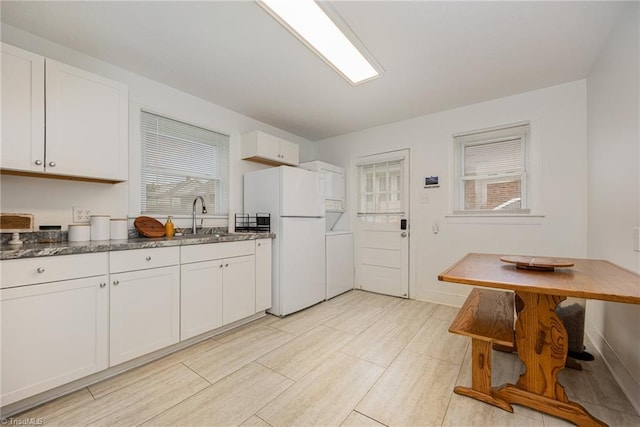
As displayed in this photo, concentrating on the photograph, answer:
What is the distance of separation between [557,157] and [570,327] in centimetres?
168

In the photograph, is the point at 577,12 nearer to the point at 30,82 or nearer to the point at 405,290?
the point at 405,290

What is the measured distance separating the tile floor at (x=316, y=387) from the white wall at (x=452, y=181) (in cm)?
112

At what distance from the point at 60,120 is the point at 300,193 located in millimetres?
2133

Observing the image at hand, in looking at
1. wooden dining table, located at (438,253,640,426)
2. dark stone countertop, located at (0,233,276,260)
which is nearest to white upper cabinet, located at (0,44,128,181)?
dark stone countertop, located at (0,233,276,260)

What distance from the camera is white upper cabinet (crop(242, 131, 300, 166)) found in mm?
3309

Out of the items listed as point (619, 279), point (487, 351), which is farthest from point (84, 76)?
point (619, 279)

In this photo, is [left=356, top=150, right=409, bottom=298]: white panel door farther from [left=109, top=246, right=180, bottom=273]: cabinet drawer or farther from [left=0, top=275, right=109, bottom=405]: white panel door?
[left=0, top=275, right=109, bottom=405]: white panel door

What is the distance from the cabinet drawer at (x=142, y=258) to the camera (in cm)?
185

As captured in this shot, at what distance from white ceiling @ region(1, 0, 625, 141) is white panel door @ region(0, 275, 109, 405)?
5.83 feet

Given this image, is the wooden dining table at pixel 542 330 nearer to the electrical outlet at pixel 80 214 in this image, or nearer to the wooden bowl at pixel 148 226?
the wooden bowl at pixel 148 226

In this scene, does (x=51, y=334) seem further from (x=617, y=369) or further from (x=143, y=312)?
(x=617, y=369)

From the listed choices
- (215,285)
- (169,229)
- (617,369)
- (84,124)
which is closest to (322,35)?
(84,124)

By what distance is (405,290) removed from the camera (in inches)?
144

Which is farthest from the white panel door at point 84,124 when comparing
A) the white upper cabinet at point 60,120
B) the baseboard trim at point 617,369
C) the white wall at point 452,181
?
the baseboard trim at point 617,369
